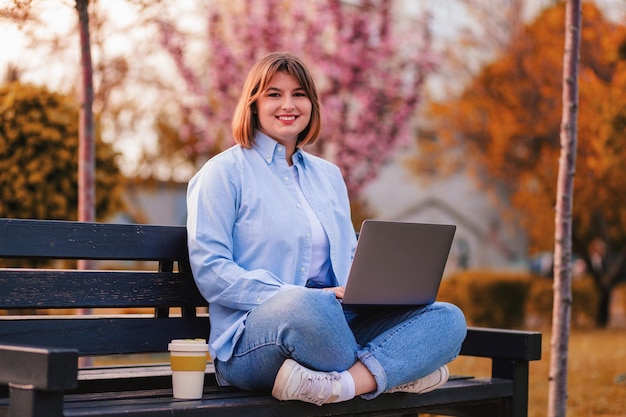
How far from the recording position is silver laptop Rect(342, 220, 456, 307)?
315 cm

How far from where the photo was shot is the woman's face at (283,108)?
140 inches

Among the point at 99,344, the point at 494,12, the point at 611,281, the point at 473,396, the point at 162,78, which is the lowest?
the point at 611,281

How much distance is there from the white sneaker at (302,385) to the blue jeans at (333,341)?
36mm

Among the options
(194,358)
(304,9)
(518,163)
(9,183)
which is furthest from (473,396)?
(518,163)

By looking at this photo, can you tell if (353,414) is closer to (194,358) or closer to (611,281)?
(194,358)

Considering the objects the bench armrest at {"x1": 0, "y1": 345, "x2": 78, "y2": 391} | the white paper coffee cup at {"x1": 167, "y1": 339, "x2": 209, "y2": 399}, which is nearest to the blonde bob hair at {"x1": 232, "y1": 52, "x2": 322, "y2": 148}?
the white paper coffee cup at {"x1": 167, "y1": 339, "x2": 209, "y2": 399}

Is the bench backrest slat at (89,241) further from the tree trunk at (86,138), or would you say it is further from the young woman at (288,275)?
the tree trunk at (86,138)

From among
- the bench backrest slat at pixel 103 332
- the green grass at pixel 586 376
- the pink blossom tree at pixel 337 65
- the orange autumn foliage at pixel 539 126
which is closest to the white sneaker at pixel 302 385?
the bench backrest slat at pixel 103 332

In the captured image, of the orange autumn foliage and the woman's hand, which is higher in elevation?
the orange autumn foliage

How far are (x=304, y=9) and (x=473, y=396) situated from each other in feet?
35.6

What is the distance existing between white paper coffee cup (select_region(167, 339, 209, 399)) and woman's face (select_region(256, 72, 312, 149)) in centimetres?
90

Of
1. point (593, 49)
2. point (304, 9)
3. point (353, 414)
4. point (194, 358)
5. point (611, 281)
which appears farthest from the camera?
point (611, 281)

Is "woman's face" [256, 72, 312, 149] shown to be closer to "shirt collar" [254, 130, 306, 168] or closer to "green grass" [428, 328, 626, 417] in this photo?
"shirt collar" [254, 130, 306, 168]

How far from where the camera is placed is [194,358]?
2.99 meters
